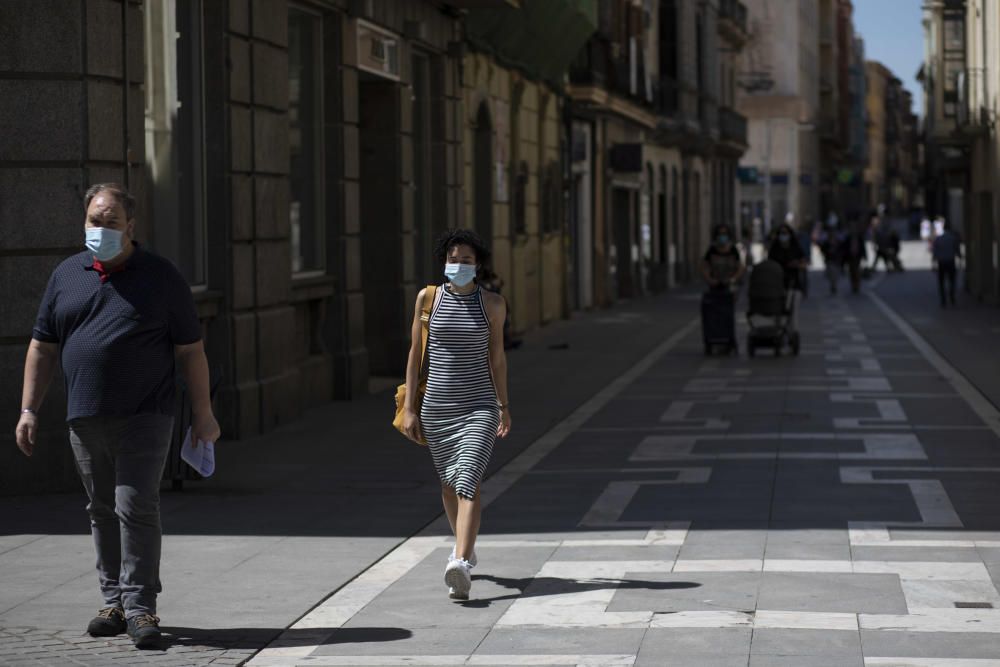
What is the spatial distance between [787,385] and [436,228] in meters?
5.43

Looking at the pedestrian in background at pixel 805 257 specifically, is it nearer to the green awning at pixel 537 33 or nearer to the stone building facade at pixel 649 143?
the stone building facade at pixel 649 143

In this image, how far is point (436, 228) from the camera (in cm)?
2384

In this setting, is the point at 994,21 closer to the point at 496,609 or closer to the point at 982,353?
the point at 982,353

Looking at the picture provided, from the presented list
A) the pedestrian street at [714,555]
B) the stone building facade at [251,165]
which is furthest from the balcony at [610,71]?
the pedestrian street at [714,555]

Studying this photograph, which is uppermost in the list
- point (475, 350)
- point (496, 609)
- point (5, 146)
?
point (5, 146)

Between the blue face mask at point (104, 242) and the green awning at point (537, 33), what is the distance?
18.4 metres

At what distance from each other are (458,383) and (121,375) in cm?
174

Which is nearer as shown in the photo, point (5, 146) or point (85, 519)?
point (85, 519)

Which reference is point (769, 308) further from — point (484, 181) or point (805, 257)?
point (805, 257)

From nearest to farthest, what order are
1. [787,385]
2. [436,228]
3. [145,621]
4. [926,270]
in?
[145,621] < [787,385] < [436,228] < [926,270]

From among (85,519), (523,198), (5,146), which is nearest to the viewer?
(85,519)

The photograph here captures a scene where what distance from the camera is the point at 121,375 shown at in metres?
7.36

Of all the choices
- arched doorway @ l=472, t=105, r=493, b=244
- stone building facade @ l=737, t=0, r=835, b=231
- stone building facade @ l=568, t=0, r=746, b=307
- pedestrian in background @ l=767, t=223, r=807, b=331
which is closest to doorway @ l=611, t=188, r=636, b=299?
stone building facade @ l=568, t=0, r=746, b=307

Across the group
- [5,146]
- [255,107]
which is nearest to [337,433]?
[255,107]
